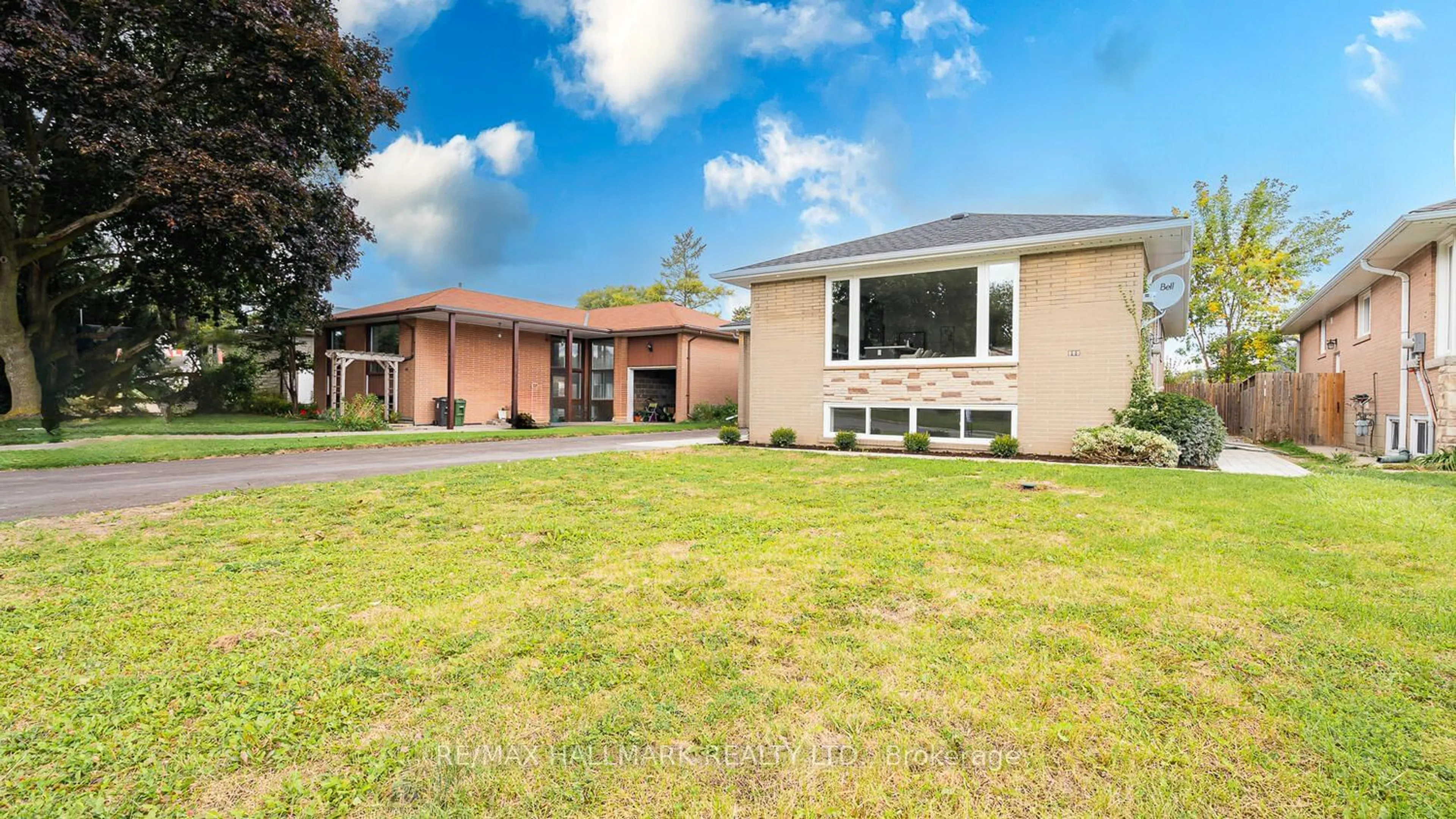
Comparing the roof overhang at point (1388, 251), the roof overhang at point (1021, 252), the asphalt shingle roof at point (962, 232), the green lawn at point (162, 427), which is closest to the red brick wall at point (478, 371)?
the green lawn at point (162, 427)

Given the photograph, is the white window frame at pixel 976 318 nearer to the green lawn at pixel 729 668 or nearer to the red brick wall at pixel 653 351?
the green lawn at pixel 729 668

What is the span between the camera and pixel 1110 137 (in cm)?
1923

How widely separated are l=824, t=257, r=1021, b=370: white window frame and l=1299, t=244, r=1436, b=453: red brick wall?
638cm

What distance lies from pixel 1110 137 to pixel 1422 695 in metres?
21.8

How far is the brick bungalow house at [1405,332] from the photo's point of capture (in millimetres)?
9195

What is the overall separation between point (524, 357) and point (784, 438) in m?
15.3

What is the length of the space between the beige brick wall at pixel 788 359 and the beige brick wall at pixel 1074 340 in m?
3.76

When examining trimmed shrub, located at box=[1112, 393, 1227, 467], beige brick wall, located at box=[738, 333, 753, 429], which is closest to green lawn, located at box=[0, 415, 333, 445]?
beige brick wall, located at box=[738, 333, 753, 429]

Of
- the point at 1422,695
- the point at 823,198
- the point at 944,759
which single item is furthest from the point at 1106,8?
the point at 944,759

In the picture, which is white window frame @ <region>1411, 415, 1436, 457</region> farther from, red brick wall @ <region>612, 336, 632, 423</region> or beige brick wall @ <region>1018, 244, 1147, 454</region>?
red brick wall @ <region>612, 336, 632, 423</region>

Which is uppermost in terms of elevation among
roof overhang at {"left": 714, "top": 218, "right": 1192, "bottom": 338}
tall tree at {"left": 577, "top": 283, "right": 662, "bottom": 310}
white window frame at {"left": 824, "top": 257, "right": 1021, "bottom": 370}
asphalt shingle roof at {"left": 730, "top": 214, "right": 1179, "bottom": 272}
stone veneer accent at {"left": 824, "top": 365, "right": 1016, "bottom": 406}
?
tall tree at {"left": 577, "top": 283, "right": 662, "bottom": 310}

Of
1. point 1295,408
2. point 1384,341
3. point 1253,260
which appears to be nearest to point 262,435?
point 1384,341

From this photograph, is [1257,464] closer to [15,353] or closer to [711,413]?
[711,413]

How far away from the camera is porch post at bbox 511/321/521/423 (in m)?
21.1
